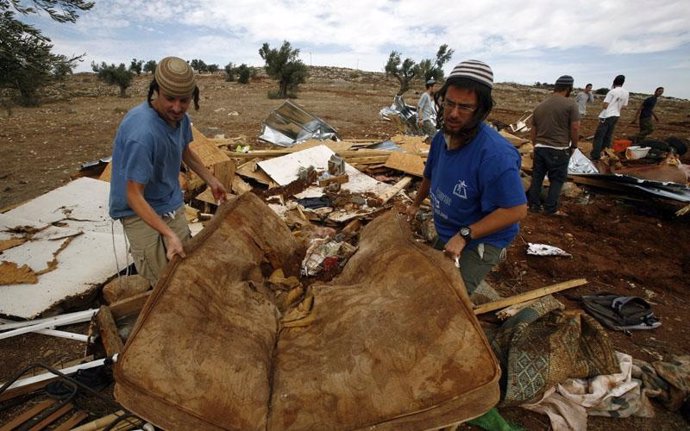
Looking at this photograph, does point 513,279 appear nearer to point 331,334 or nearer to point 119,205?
point 331,334

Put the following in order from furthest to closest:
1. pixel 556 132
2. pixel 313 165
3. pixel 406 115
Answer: pixel 406 115
pixel 313 165
pixel 556 132

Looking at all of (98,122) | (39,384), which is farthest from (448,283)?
(98,122)

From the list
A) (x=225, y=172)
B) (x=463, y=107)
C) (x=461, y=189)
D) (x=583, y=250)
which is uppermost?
(x=463, y=107)

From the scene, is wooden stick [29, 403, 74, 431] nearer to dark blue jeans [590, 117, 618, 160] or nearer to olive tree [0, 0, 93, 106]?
olive tree [0, 0, 93, 106]

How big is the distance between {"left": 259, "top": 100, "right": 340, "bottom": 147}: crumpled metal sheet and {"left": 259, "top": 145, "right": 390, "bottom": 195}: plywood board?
212 cm

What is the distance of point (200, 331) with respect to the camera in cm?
176

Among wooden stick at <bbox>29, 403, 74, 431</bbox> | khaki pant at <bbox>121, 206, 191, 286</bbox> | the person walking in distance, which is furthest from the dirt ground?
khaki pant at <bbox>121, 206, 191, 286</bbox>

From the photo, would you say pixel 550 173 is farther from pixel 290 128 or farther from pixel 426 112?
pixel 290 128

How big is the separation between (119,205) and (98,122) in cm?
1220

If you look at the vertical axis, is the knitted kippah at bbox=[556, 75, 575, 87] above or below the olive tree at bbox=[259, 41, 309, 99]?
below

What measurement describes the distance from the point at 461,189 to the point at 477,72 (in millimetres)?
635

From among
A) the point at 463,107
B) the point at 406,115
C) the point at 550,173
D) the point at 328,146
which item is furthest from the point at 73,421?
the point at 406,115

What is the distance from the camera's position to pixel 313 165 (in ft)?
21.6

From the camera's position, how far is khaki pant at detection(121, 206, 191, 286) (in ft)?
7.88
